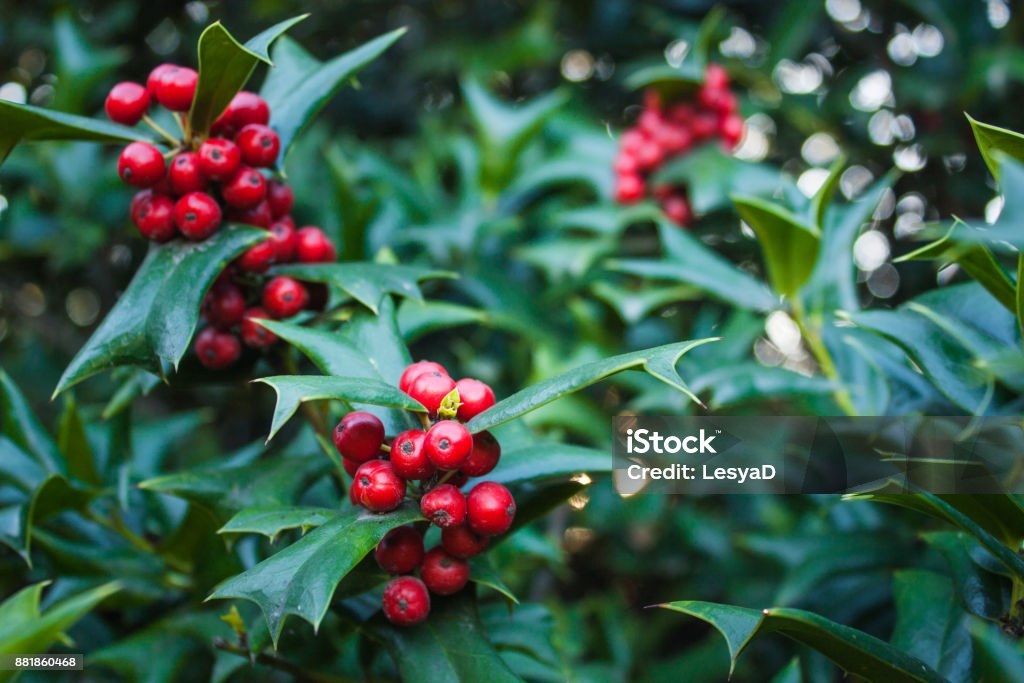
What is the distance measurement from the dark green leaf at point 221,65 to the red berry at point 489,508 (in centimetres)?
58

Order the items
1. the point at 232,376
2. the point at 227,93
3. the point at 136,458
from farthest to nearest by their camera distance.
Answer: the point at 136,458
the point at 232,376
the point at 227,93

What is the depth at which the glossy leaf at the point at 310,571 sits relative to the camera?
33.9 inches

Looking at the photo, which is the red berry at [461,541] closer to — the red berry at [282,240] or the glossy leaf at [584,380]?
the glossy leaf at [584,380]

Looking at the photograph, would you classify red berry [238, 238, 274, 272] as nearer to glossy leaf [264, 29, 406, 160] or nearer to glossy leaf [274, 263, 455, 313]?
glossy leaf [274, 263, 455, 313]

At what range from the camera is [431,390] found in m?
0.99

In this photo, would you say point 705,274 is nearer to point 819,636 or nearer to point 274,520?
point 819,636

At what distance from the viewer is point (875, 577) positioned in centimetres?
156

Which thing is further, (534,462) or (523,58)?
(523,58)

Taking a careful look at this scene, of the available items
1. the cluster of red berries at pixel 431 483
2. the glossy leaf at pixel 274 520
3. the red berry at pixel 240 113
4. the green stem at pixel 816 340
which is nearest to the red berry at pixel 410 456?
the cluster of red berries at pixel 431 483

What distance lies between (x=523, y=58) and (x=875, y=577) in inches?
72.0

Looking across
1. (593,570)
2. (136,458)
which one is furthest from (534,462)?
(593,570)

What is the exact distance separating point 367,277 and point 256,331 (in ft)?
0.60

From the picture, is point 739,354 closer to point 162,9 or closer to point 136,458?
point 136,458

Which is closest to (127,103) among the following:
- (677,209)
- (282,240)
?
(282,240)
